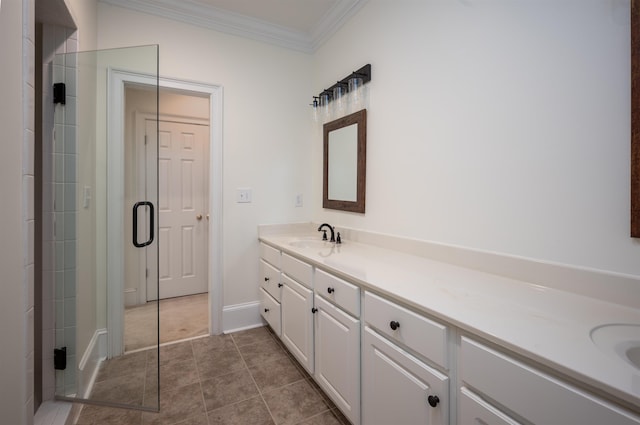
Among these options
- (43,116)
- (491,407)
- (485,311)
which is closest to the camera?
(491,407)

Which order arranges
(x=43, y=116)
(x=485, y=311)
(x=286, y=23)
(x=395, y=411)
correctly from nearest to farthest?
1. (x=485, y=311)
2. (x=395, y=411)
3. (x=43, y=116)
4. (x=286, y=23)

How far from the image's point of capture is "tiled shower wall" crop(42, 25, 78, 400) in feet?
4.84

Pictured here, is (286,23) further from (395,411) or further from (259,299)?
(395,411)

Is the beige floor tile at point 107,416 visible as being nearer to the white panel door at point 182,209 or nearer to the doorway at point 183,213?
the doorway at point 183,213

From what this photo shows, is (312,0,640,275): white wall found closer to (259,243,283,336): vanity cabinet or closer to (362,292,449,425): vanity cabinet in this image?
(362,292,449,425): vanity cabinet

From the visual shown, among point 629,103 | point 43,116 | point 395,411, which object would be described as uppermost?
point 43,116

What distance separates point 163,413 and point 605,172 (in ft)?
7.42

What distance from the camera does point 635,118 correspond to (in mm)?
889

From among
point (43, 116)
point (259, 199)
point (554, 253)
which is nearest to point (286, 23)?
point (259, 199)

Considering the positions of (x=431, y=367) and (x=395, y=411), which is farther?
(x=395, y=411)

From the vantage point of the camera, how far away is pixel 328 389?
151 cm

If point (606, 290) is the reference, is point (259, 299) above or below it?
below

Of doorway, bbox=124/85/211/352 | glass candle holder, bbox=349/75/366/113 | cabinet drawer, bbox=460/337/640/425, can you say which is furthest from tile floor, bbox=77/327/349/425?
glass candle holder, bbox=349/75/366/113

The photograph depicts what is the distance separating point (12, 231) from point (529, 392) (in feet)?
5.08
